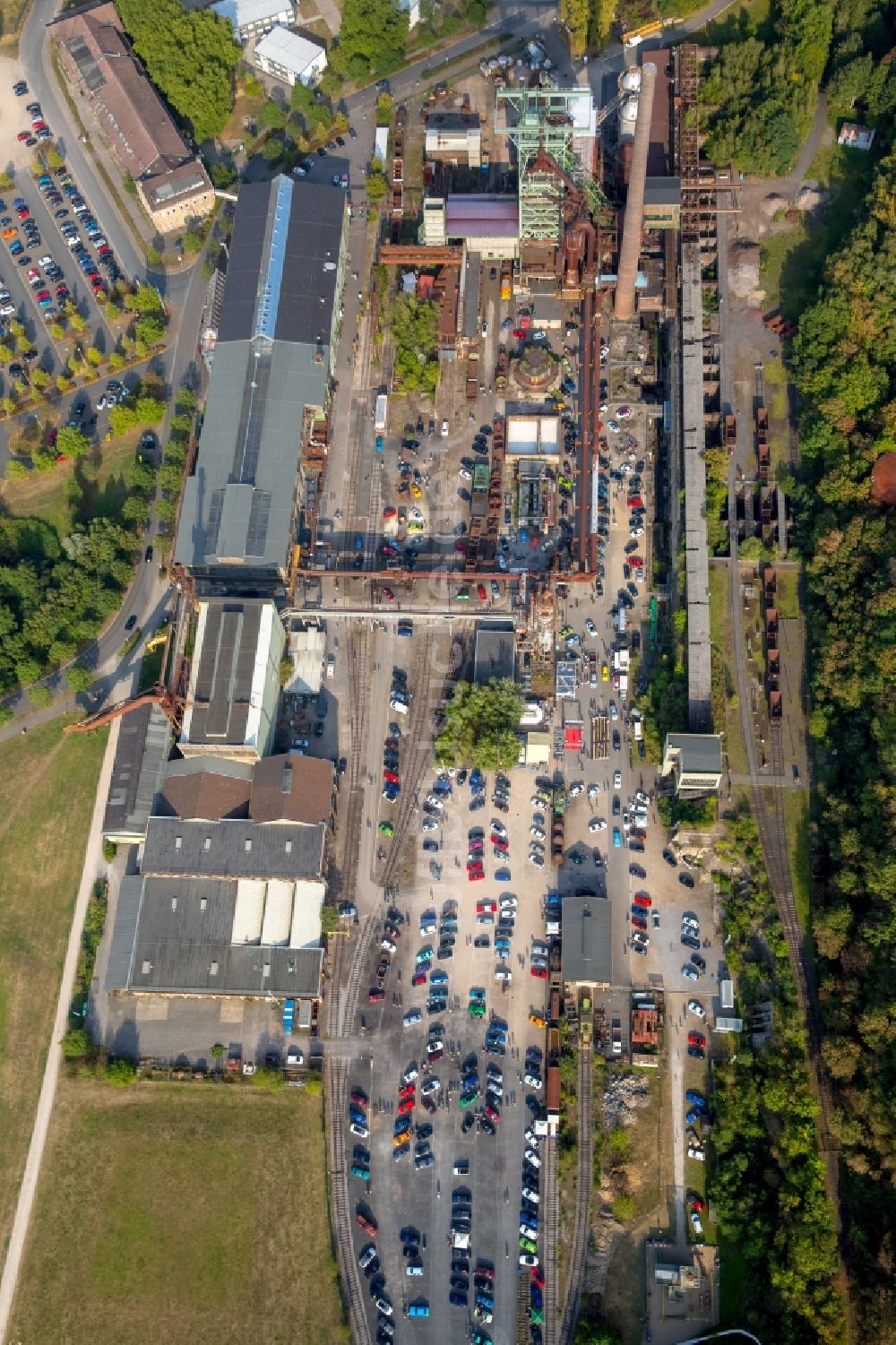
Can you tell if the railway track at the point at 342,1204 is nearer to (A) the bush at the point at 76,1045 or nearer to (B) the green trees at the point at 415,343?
(A) the bush at the point at 76,1045

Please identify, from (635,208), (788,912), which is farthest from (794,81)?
(788,912)

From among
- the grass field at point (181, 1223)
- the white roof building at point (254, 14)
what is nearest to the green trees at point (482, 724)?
the grass field at point (181, 1223)

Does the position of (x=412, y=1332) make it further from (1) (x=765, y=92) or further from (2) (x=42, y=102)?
(2) (x=42, y=102)

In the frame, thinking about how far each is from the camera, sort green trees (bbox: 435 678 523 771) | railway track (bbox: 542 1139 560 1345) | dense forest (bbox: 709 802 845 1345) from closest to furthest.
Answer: dense forest (bbox: 709 802 845 1345) → railway track (bbox: 542 1139 560 1345) → green trees (bbox: 435 678 523 771)

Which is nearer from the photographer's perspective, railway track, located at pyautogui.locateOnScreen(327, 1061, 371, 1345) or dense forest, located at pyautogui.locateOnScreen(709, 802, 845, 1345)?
dense forest, located at pyautogui.locateOnScreen(709, 802, 845, 1345)

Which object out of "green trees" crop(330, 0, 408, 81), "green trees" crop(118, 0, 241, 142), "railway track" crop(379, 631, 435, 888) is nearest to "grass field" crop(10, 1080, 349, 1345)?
"railway track" crop(379, 631, 435, 888)

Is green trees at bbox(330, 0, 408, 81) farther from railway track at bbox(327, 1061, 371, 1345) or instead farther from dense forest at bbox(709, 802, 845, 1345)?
railway track at bbox(327, 1061, 371, 1345)
